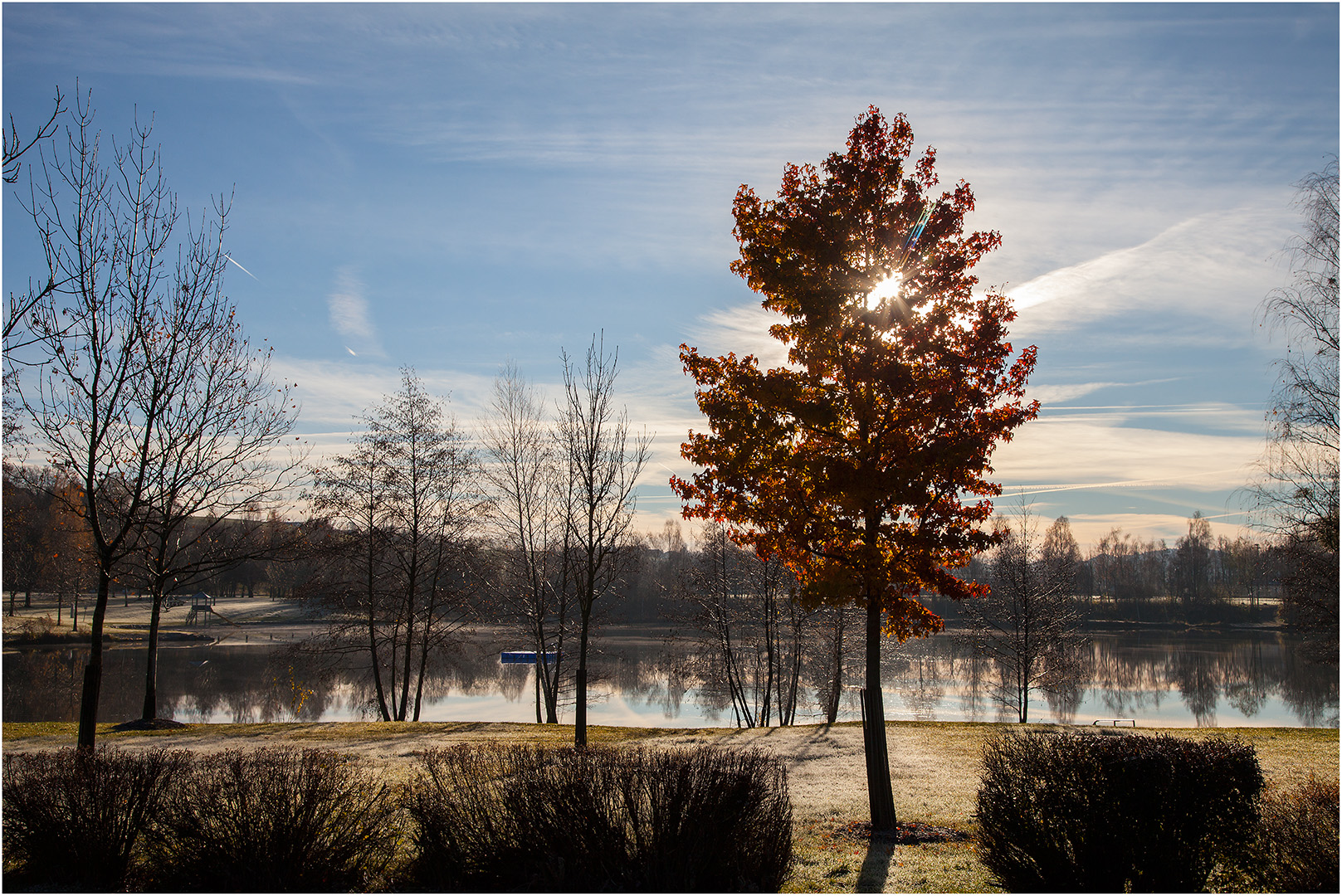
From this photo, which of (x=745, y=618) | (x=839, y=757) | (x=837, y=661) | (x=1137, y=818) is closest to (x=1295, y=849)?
(x=1137, y=818)

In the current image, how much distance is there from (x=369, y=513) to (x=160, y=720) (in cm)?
718

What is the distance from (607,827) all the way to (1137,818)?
12.9 feet

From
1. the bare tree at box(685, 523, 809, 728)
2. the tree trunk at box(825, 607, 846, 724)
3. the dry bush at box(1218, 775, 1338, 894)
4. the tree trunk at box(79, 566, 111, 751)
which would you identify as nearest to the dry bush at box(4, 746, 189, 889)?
the tree trunk at box(79, 566, 111, 751)

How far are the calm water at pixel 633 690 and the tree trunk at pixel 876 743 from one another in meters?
19.1

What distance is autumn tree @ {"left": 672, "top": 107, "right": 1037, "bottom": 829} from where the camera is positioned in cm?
860

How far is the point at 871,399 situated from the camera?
8.80 metres

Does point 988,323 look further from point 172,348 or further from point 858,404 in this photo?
point 172,348

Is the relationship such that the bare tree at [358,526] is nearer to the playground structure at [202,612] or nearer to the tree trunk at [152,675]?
the tree trunk at [152,675]

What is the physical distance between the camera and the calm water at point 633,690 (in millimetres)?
27078

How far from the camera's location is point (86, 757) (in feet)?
19.5

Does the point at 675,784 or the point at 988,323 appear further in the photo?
the point at 988,323

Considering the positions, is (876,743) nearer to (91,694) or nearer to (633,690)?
(91,694)

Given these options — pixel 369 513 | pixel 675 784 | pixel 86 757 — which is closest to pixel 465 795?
pixel 675 784

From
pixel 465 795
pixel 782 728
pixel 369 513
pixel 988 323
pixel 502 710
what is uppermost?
pixel 988 323
